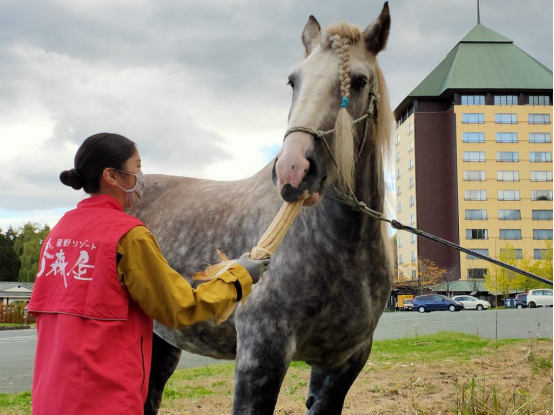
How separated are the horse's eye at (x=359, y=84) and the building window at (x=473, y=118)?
2551 inches

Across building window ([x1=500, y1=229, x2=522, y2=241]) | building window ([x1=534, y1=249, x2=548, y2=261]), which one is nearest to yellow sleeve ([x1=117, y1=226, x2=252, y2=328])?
building window ([x1=534, y1=249, x2=548, y2=261])

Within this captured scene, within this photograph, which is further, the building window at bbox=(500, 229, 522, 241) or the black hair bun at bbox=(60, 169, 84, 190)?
the building window at bbox=(500, 229, 522, 241)

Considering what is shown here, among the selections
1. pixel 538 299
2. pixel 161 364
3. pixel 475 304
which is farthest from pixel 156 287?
pixel 475 304

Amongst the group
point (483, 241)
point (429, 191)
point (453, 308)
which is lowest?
point (453, 308)

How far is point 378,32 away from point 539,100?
2731 inches

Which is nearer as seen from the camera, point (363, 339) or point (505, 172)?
point (363, 339)

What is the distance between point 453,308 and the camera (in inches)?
1580

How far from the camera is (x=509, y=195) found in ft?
212

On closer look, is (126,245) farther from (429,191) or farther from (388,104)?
(429,191)

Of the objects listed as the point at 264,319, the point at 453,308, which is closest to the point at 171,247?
the point at 264,319

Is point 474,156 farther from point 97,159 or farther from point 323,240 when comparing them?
point 97,159

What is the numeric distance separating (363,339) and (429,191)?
63.2m

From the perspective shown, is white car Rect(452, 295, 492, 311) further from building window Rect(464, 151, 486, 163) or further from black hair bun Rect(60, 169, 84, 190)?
black hair bun Rect(60, 169, 84, 190)

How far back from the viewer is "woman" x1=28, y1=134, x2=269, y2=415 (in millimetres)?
1833
